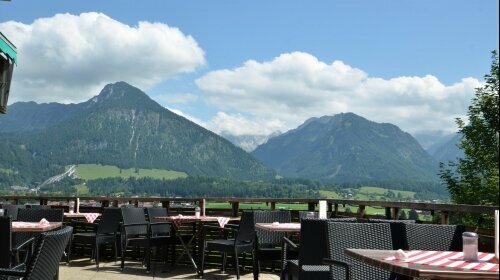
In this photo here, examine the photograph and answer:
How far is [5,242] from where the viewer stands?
13.3 feet

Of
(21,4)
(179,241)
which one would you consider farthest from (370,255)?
(21,4)

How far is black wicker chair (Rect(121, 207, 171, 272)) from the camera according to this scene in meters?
7.77

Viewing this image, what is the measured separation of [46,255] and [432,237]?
211 cm

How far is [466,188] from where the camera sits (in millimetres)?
26625

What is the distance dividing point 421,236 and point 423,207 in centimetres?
249

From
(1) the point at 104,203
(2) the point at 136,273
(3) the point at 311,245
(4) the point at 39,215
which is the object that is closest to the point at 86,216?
(1) the point at 104,203

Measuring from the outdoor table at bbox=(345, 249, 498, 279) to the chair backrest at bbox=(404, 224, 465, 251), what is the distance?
2.06 ft

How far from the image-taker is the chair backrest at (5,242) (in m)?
4.01

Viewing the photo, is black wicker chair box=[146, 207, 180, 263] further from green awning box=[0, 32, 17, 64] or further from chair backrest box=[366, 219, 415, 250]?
chair backrest box=[366, 219, 415, 250]

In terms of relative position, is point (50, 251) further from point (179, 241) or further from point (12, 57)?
point (12, 57)

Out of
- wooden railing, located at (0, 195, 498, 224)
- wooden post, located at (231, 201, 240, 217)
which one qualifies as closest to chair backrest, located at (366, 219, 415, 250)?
wooden railing, located at (0, 195, 498, 224)

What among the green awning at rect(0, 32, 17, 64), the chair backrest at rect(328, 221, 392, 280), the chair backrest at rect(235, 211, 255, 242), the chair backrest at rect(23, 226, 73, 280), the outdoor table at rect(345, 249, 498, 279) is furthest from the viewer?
the green awning at rect(0, 32, 17, 64)

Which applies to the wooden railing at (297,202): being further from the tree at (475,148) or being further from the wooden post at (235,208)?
the tree at (475,148)

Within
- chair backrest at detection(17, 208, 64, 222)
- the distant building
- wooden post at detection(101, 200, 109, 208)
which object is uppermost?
the distant building
